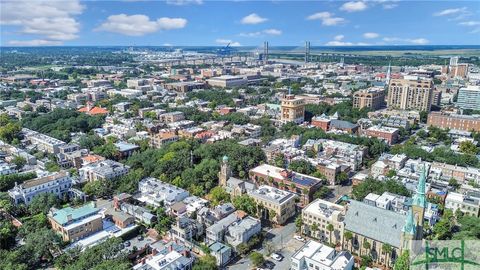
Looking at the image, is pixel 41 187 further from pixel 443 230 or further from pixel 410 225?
pixel 443 230

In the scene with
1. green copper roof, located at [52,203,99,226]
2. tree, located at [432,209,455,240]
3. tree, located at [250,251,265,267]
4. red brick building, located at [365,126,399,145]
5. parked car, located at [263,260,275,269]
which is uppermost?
red brick building, located at [365,126,399,145]

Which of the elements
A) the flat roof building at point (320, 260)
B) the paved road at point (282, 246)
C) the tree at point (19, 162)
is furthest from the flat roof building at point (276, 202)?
the tree at point (19, 162)

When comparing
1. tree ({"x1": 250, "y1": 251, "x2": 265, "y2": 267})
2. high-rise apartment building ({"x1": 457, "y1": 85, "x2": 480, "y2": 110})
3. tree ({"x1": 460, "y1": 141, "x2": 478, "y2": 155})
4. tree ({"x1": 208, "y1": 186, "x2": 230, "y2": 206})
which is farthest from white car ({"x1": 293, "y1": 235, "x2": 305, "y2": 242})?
high-rise apartment building ({"x1": 457, "y1": 85, "x2": 480, "y2": 110})

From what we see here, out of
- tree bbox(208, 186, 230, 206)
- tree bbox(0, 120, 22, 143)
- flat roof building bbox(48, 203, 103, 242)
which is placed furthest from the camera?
tree bbox(0, 120, 22, 143)

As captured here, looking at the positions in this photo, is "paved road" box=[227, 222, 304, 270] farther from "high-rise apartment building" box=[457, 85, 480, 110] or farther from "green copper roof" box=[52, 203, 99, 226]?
"high-rise apartment building" box=[457, 85, 480, 110]

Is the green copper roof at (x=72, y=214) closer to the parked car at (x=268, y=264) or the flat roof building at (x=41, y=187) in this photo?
the flat roof building at (x=41, y=187)
